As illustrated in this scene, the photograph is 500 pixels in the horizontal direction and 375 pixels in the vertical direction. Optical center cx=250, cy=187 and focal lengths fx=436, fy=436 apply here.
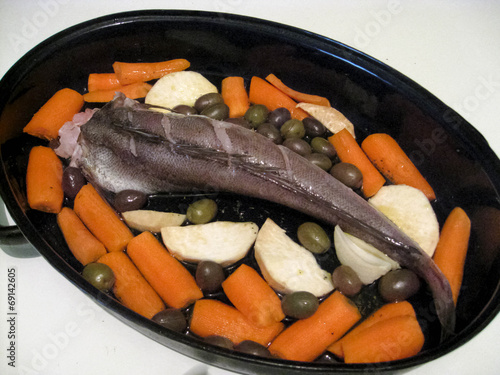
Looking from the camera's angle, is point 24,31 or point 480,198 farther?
point 24,31

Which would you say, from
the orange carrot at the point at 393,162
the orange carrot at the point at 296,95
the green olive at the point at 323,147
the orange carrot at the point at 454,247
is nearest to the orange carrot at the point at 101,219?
the green olive at the point at 323,147

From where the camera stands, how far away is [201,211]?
96.7 inches

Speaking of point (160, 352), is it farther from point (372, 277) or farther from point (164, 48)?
point (164, 48)

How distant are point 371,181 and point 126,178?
147 cm

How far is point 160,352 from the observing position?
226 centimetres

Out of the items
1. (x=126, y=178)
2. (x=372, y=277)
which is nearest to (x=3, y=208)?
(x=126, y=178)

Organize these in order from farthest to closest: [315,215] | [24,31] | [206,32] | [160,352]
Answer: [24,31], [206,32], [315,215], [160,352]

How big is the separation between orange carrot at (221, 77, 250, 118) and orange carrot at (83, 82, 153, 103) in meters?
0.53

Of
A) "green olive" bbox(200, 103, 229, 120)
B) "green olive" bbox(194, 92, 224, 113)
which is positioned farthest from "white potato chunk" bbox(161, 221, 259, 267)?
"green olive" bbox(194, 92, 224, 113)

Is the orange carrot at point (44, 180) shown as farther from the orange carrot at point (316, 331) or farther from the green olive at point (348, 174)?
the green olive at point (348, 174)

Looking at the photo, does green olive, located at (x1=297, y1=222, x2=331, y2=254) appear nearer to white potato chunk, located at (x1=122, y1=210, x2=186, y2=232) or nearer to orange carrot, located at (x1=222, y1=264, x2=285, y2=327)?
orange carrot, located at (x1=222, y1=264, x2=285, y2=327)

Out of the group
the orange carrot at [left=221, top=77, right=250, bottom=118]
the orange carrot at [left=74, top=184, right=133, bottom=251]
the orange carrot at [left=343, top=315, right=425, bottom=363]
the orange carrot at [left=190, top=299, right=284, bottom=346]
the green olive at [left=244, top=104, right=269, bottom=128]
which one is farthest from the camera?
the orange carrot at [left=221, top=77, right=250, bottom=118]

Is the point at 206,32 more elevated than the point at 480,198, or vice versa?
the point at 206,32

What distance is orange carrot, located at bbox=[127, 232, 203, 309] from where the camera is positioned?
222cm
